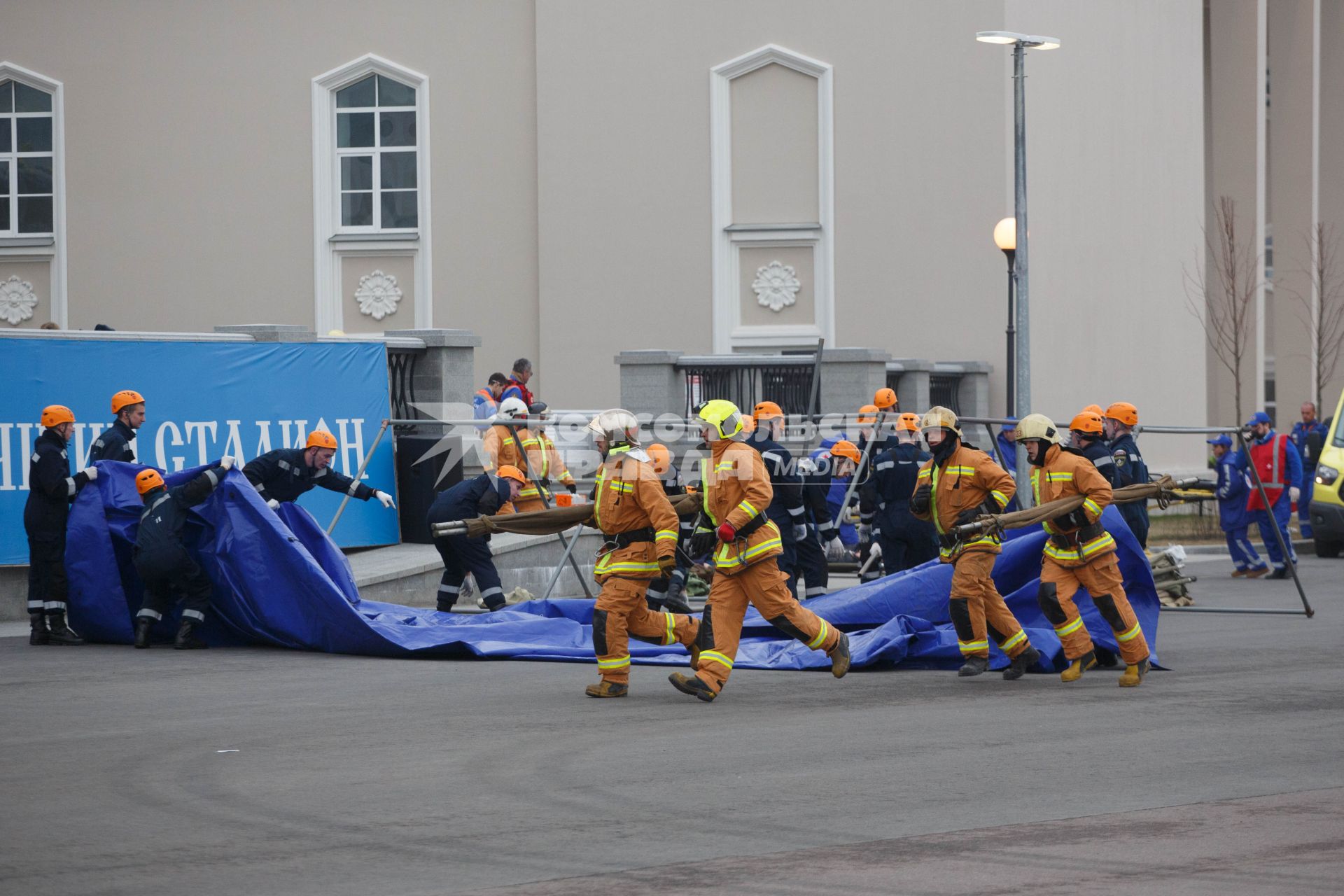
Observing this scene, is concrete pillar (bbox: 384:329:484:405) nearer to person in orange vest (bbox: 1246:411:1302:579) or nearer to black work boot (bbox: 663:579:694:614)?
black work boot (bbox: 663:579:694:614)

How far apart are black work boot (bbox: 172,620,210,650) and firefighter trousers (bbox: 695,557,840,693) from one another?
14.8ft

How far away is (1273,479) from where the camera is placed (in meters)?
20.1

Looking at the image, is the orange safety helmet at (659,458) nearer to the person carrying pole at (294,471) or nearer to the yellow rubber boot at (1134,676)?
the person carrying pole at (294,471)

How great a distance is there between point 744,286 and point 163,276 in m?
9.92

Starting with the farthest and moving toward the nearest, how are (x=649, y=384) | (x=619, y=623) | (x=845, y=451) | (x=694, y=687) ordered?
1. (x=649, y=384)
2. (x=845, y=451)
3. (x=619, y=623)
4. (x=694, y=687)

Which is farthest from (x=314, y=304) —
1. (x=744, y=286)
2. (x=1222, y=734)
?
(x=1222, y=734)

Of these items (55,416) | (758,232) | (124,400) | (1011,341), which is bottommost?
(55,416)

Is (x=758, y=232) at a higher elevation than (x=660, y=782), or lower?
higher

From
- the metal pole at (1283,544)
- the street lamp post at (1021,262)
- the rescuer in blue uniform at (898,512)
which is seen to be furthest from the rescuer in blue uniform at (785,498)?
the street lamp post at (1021,262)

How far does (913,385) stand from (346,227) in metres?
10.4

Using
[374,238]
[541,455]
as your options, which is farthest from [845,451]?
[374,238]

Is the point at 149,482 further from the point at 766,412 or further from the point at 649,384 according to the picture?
the point at 649,384

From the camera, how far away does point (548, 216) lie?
28781 millimetres

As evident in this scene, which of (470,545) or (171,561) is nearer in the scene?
(171,561)
